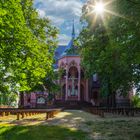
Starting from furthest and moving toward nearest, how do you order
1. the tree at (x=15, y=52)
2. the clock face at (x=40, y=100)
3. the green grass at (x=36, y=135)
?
the clock face at (x=40, y=100), the tree at (x=15, y=52), the green grass at (x=36, y=135)

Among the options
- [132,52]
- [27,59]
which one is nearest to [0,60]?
[27,59]

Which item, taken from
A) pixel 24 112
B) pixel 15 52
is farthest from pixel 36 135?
pixel 24 112

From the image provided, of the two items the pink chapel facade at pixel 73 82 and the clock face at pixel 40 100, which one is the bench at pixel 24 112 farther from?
the clock face at pixel 40 100

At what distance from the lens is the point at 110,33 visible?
18.7m

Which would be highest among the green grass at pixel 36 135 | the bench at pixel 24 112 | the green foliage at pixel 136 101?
the green foliage at pixel 136 101

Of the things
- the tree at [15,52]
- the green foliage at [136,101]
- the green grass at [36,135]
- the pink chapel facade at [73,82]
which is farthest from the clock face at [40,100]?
the green grass at [36,135]

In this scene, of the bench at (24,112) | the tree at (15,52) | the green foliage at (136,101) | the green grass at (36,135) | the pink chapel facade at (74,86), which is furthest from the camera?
the green foliage at (136,101)

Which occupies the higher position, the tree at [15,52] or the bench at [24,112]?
the tree at [15,52]

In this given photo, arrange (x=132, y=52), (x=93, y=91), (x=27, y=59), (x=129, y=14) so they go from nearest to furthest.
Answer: (x=129, y=14)
(x=132, y=52)
(x=27, y=59)
(x=93, y=91)

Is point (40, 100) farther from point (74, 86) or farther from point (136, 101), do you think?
point (136, 101)

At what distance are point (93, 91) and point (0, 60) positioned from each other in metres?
57.0

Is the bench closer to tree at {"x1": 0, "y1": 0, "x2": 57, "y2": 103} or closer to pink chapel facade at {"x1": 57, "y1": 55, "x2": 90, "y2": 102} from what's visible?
tree at {"x1": 0, "y1": 0, "x2": 57, "y2": 103}

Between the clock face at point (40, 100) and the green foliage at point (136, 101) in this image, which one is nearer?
the green foliage at point (136, 101)

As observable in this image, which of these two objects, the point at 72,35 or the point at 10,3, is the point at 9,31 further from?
the point at 72,35
